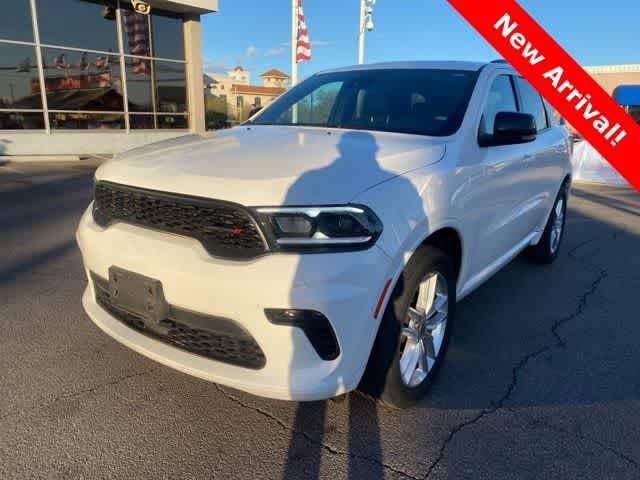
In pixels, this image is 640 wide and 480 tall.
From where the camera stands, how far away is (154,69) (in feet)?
54.6

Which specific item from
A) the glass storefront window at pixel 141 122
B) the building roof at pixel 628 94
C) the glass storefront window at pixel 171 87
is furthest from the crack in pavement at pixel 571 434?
the building roof at pixel 628 94

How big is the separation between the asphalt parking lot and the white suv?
0.29 metres

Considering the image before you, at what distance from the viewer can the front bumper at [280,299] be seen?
1.89 metres

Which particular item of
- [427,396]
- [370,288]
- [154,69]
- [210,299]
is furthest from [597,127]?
[154,69]

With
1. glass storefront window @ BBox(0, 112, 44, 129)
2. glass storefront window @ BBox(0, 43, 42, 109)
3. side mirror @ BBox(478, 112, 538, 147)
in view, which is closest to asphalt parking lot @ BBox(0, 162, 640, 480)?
side mirror @ BBox(478, 112, 538, 147)

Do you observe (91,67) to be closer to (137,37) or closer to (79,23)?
(79,23)

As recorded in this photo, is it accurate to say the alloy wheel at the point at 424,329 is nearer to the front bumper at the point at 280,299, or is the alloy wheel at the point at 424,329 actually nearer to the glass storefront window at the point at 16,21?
the front bumper at the point at 280,299

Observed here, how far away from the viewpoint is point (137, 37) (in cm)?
1600

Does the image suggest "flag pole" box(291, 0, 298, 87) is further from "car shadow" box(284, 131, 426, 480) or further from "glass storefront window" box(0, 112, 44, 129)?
"car shadow" box(284, 131, 426, 480)

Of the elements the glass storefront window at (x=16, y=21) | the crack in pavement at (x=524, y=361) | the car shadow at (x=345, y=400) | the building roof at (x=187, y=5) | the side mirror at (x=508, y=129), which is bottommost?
the crack in pavement at (x=524, y=361)

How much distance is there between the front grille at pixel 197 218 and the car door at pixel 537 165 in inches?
94.2

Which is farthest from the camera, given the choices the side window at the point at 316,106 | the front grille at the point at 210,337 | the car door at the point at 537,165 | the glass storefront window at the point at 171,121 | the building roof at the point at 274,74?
the building roof at the point at 274,74

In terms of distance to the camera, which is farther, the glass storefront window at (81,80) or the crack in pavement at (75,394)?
the glass storefront window at (81,80)

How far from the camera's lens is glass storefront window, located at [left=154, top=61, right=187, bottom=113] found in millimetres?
16875
